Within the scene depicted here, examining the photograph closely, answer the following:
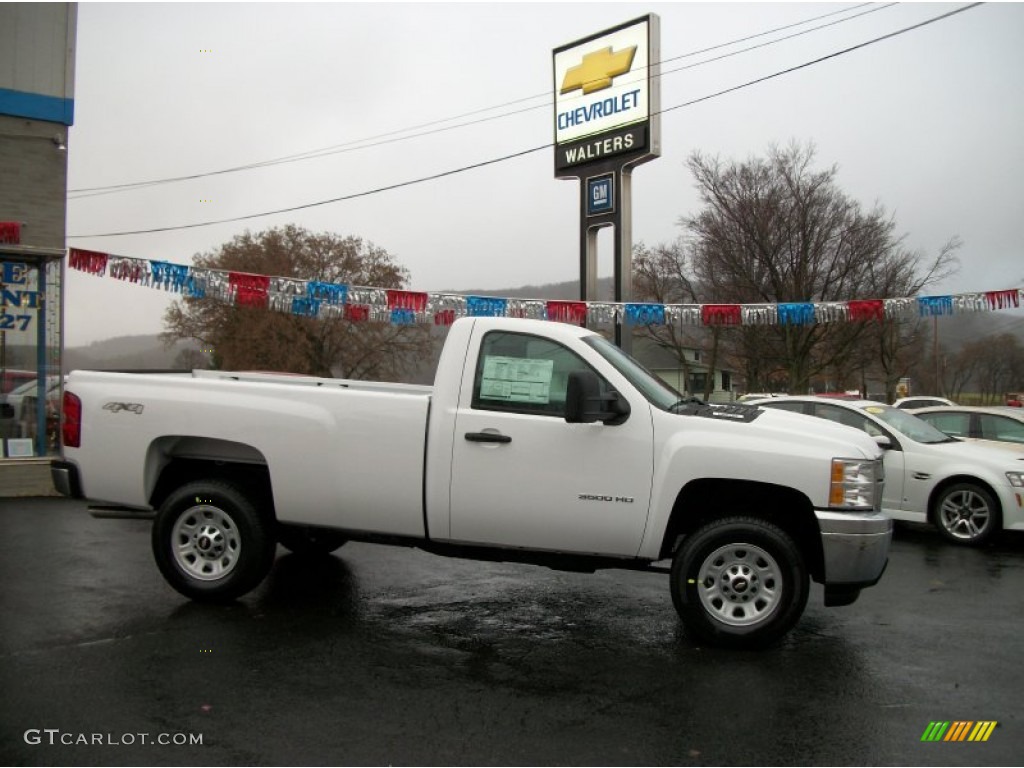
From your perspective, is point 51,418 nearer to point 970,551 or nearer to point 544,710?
point 544,710

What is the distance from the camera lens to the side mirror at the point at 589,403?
500cm

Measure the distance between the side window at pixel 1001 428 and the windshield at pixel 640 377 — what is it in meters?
6.94

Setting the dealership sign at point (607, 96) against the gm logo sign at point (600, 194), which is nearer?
the dealership sign at point (607, 96)

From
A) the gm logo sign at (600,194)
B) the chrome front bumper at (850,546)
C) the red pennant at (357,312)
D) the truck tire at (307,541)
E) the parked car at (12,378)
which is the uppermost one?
the gm logo sign at (600,194)

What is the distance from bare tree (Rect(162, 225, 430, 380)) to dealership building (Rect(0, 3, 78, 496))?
35678mm

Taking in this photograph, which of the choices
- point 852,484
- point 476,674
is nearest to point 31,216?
point 476,674

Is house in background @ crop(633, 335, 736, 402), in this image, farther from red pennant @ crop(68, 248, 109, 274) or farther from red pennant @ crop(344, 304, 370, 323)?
red pennant @ crop(68, 248, 109, 274)

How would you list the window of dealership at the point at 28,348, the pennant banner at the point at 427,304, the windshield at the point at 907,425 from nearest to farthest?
the windshield at the point at 907,425 → the window of dealership at the point at 28,348 → the pennant banner at the point at 427,304

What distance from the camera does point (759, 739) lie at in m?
3.74

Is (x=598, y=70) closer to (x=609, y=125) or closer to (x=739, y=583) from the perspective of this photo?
(x=609, y=125)

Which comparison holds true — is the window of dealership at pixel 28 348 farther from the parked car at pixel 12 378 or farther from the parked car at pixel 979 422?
the parked car at pixel 979 422

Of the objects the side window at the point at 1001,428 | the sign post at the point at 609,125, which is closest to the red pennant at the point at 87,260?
the sign post at the point at 609,125

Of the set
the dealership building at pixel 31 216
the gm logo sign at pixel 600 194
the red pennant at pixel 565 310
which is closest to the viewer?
the dealership building at pixel 31 216

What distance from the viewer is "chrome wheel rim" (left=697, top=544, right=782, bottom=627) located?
503 centimetres
